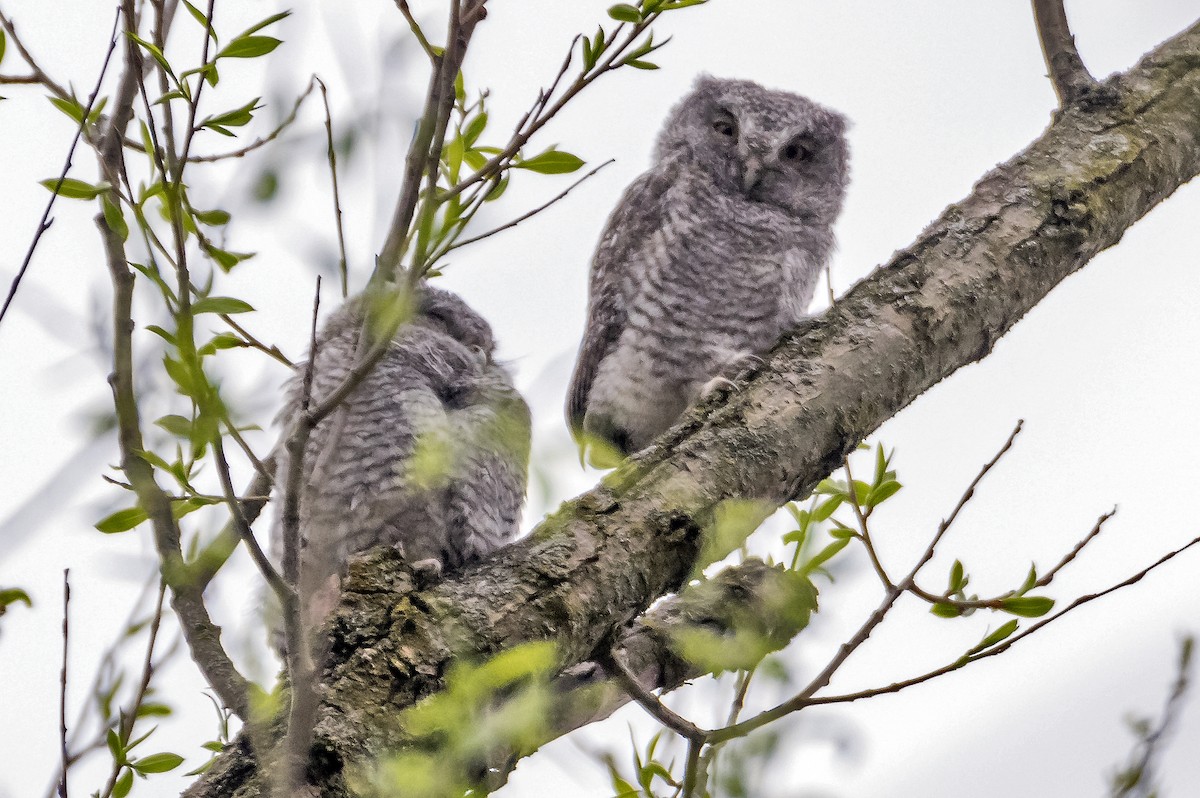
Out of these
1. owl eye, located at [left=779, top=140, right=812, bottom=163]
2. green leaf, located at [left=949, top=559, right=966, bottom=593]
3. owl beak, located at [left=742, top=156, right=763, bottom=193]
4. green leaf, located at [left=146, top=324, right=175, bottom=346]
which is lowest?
green leaf, located at [left=949, top=559, right=966, bottom=593]

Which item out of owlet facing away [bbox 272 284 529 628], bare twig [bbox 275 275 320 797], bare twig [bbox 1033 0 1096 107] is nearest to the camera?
bare twig [bbox 275 275 320 797]

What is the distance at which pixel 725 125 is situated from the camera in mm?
3262

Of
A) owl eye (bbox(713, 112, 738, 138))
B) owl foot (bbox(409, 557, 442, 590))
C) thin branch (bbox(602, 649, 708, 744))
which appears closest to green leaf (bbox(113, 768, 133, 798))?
owl foot (bbox(409, 557, 442, 590))

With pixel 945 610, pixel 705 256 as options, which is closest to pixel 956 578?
pixel 945 610

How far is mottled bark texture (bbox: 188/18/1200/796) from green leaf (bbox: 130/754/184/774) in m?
0.15

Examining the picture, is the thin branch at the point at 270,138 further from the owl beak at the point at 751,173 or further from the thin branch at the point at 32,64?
the owl beak at the point at 751,173

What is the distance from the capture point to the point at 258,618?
2.21 metres

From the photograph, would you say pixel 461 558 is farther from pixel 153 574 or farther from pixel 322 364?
pixel 153 574

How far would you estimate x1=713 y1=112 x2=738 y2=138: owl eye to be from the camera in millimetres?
3234

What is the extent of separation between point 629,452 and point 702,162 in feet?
2.90

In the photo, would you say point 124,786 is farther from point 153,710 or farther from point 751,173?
point 751,173

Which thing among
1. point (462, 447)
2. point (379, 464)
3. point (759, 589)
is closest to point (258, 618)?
point (379, 464)

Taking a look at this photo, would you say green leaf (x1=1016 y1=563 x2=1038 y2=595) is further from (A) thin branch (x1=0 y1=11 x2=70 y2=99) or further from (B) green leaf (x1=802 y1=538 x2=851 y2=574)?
(A) thin branch (x1=0 y1=11 x2=70 y2=99)

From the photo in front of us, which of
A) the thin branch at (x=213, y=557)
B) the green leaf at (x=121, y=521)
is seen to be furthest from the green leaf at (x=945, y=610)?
the green leaf at (x=121, y=521)
